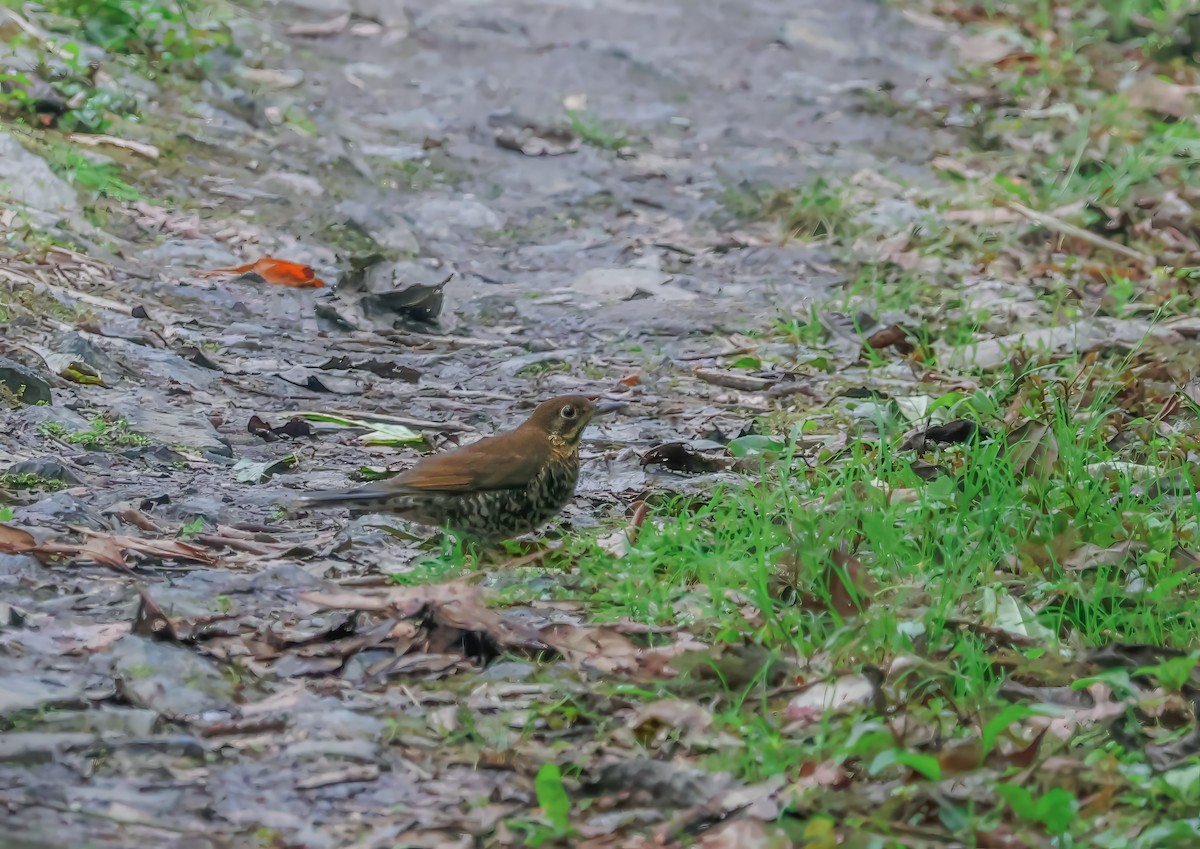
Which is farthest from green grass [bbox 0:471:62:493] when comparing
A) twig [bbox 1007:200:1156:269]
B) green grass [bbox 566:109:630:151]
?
green grass [bbox 566:109:630:151]

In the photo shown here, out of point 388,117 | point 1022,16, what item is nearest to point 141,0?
point 388,117

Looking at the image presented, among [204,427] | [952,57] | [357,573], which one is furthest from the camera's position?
[952,57]

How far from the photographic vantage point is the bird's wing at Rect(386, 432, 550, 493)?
14.8ft

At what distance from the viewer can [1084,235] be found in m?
7.78

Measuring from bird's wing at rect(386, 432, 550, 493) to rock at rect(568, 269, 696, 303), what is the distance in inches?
112

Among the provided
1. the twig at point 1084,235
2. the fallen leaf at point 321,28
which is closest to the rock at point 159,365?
the twig at point 1084,235

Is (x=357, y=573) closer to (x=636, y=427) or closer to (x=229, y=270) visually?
(x=636, y=427)

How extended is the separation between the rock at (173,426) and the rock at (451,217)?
280 centimetres

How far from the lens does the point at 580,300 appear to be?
7.46 meters

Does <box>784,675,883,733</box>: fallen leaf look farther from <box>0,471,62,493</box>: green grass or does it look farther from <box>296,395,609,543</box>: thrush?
<box>0,471,62,493</box>: green grass

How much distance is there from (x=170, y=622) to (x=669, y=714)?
1173 millimetres

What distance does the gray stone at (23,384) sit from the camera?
521 cm

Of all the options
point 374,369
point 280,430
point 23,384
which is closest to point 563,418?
point 280,430

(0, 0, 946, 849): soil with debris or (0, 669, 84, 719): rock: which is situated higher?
(0, 669, 84, 719): rock
